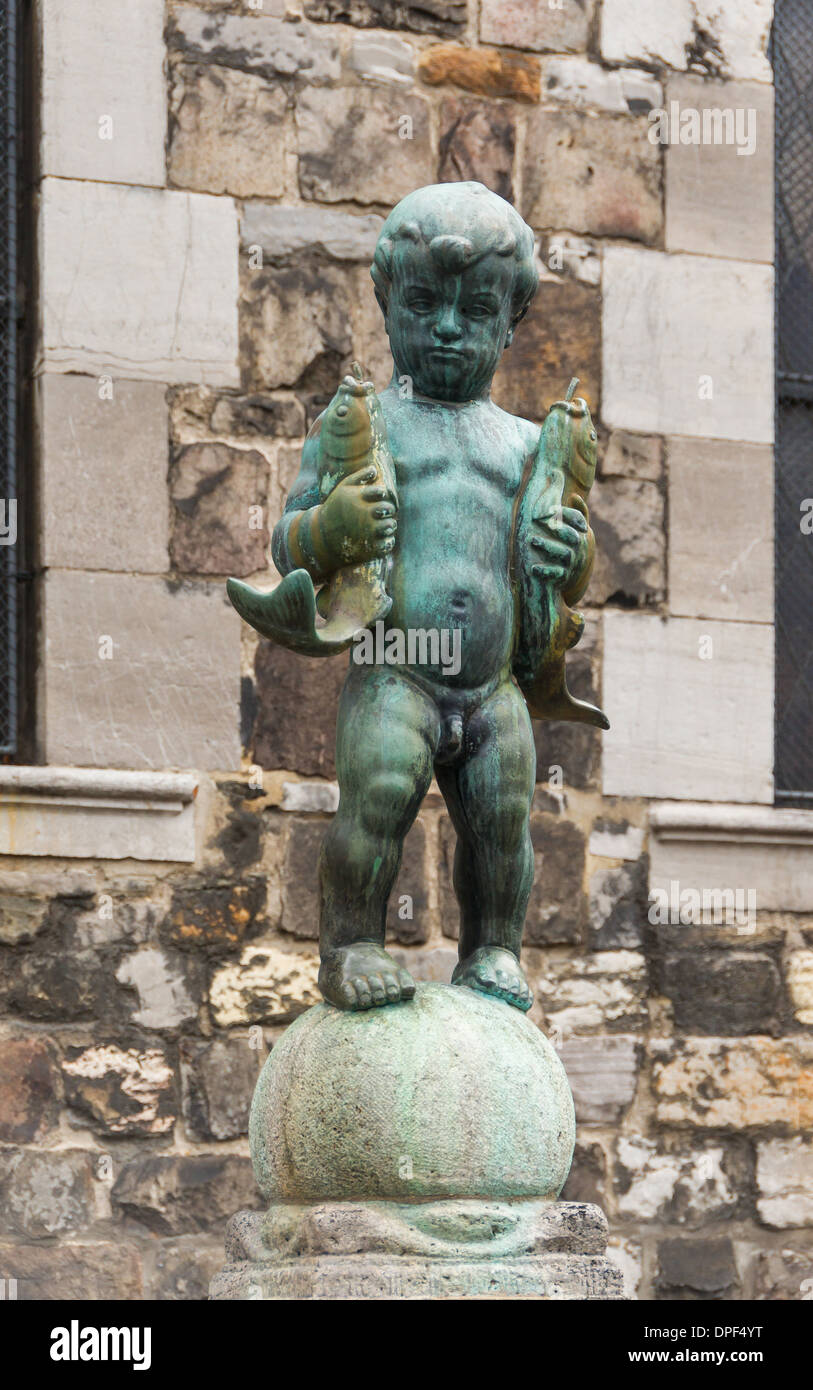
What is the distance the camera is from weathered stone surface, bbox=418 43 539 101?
666 cm

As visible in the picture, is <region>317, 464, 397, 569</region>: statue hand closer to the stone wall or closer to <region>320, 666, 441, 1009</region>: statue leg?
<region>320, 666, 441, 1009</region>: statue leg

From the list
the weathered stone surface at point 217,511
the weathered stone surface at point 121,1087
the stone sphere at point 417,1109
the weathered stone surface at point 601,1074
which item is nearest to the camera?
the stone sphere at point 417,1109

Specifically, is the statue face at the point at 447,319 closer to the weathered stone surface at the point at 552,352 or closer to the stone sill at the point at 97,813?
the stone sill at the point at 97,813

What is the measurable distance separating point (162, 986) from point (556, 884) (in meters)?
1.17

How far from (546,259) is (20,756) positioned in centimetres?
209

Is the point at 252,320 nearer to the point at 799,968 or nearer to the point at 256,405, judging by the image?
the point at 256,405

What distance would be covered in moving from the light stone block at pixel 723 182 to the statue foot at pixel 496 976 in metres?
3.29

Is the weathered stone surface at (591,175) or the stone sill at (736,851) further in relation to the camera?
the weathered stone surface at (591,175)

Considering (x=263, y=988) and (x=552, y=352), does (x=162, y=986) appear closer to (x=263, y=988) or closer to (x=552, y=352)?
(x=263, y=988)

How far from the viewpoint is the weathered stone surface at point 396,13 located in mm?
6543

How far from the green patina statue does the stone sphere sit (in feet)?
0.31

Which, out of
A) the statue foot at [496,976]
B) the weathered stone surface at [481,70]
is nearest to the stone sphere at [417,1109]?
the statue foot at [496,976]

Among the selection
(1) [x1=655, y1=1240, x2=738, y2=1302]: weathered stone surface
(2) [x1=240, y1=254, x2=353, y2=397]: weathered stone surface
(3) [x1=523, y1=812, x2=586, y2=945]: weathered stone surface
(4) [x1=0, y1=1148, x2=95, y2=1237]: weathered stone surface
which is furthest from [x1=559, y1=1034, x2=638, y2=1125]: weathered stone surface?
(2) [x1=240, y1=254, x2=353, y2=397]: weathered stone surface

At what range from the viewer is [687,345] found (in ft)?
22.5
